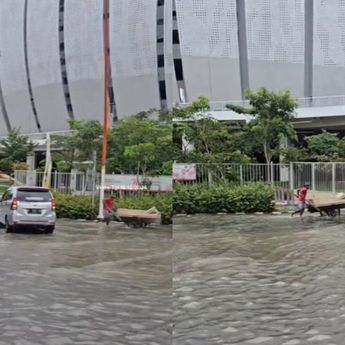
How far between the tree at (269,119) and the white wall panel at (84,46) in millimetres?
1265

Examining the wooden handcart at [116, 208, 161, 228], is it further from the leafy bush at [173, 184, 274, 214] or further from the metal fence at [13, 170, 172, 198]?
the leafy bush at [173, 184, 274, 214]

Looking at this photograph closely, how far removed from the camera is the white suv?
5.71 ft

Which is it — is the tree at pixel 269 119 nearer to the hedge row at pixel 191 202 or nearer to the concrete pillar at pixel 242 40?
the hedge row at pixel 191 202

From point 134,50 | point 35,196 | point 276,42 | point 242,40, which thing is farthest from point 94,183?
point 276,42

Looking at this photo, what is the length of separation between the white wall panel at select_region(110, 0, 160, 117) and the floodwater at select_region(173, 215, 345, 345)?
2.62 ft

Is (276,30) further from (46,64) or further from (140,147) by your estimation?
(140,147)

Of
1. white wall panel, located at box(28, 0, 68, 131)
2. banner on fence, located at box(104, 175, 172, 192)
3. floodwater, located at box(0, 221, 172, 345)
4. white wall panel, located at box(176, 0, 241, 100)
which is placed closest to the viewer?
floodwater, located at box(0, 221, 172, 345)

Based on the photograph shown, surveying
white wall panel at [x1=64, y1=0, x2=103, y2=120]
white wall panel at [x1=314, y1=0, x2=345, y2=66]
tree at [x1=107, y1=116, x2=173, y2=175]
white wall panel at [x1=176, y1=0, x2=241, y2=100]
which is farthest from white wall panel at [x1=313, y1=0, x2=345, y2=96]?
tree at [x1=107, y1=116, x2=173, y2=175]

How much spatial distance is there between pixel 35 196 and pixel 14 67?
0.82m

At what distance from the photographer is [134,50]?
4.57 meters

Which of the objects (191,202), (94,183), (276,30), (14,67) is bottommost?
(191,202)

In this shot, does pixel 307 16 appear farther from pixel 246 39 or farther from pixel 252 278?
pixel 252 278

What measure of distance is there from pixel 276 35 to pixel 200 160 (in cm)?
912

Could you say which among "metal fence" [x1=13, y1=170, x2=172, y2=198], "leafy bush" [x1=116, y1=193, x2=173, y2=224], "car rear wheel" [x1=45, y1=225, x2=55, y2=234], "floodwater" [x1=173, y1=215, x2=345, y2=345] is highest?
"metal fence" [x1=13, y1=170, x2=172, y2=198]
